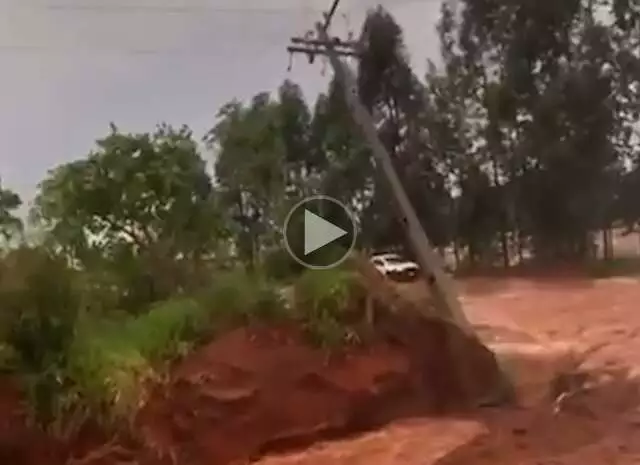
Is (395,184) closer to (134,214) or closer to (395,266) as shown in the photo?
(395,266)

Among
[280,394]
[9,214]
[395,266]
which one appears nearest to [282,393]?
[280,394]

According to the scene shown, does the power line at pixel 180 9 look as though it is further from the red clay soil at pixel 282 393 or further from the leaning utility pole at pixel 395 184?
the red clay soil at pixel 282 393

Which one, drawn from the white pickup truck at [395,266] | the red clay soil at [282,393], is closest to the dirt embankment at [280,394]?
the red clay soil at [282,393]

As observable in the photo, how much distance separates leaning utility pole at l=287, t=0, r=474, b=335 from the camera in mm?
3133

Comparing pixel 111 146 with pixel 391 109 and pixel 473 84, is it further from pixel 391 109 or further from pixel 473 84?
pixel 473 84

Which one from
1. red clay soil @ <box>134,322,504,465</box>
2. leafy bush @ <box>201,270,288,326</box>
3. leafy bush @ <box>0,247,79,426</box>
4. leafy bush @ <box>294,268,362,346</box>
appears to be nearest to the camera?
leafy bush @ <box>0,247,79,426</box>

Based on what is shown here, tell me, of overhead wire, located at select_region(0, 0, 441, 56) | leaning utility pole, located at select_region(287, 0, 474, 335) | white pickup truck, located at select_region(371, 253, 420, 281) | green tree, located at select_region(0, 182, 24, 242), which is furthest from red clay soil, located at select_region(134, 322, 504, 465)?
overhead wire, located at select_region(0, 0, 441, 56)

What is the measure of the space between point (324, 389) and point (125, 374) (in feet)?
2.00

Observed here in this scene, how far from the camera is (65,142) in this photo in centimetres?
314

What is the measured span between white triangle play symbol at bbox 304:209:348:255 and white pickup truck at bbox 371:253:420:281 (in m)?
0.16

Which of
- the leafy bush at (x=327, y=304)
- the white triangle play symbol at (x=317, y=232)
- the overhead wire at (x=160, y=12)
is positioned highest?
the overhead wire at (x=160, y=12)

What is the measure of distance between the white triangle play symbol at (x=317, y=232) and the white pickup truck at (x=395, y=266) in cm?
16

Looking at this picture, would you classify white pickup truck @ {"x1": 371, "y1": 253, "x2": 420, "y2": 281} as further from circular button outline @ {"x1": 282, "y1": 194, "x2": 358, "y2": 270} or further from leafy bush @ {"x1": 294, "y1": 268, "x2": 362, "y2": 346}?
leafy bush @ {"x1": 294, "y1": 268, "x2": 362, "y2": 346}

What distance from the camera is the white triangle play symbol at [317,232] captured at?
308 cm
